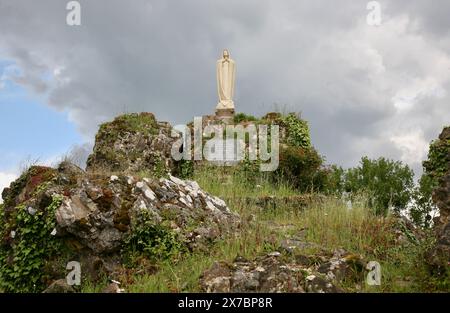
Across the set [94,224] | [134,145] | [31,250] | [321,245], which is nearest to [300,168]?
[134,145]

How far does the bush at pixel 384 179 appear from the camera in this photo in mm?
27781

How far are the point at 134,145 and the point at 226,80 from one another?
9033 millimetres

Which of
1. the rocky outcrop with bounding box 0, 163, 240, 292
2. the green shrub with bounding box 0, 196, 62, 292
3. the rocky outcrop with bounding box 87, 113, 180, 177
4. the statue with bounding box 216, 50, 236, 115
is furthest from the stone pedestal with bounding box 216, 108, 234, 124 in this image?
the green shrub with bounding box 0, 196, 62, 292

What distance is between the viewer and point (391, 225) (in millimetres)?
11703

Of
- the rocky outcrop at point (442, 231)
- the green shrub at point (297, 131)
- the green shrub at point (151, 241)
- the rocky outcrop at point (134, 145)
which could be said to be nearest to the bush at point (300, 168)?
the green shrub at point (297, 131)

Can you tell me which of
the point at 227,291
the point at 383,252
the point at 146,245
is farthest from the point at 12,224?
the point at 383,252

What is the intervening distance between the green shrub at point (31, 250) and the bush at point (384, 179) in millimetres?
19312

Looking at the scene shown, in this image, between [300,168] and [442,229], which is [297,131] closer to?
[300,168]

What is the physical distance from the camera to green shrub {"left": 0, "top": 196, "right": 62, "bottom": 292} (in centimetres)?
1043

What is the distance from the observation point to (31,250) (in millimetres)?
10578

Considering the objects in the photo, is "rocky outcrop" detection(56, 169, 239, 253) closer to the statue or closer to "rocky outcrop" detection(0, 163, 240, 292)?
"rocky outcrop" detection(0, 163, 240, 292)

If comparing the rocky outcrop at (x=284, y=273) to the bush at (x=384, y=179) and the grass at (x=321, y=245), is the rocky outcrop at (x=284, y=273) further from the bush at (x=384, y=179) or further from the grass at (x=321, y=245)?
the bush at (x=384, y=179)
